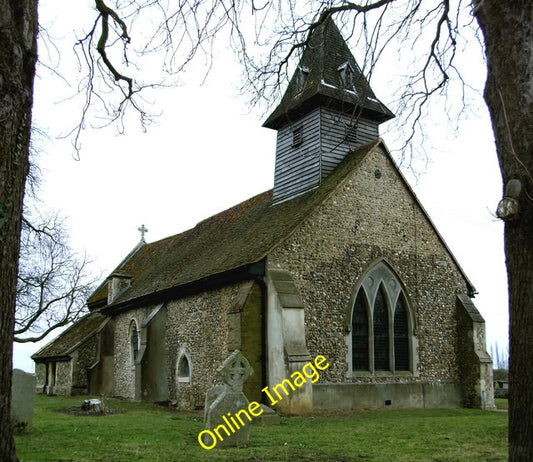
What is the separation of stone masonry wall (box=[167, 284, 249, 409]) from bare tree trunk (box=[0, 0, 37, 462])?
1136cm

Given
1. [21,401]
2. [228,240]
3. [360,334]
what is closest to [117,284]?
[228,240]

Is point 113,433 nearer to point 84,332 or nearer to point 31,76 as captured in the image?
point 31,76

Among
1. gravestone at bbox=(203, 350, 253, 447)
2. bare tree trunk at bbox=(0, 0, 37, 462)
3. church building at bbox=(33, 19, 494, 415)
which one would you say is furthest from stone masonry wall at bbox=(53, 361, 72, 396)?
bare tree trunk at bbox=(0, 0, 37, 462)

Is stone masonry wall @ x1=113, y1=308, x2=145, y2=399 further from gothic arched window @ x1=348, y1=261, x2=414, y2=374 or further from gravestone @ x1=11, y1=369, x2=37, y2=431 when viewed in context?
gravestone @ x1=11, y1=369, x2=37, y2=431

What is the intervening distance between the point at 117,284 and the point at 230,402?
18.3m

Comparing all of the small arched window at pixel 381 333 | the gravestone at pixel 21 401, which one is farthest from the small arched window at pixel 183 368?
the gravestone at pixel 21 401

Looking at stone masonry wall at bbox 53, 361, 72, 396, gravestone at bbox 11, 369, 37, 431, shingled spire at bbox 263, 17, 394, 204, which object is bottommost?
stone masonry wall at bbox 53, 361, 72, 396

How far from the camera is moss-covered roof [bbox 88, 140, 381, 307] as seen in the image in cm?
1709

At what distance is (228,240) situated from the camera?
20.6 m

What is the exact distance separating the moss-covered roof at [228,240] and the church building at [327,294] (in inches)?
4.0

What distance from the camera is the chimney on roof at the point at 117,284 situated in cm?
2720

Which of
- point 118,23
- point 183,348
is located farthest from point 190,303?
point 118,23

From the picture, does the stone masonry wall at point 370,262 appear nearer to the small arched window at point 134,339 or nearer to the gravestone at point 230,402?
the gravestone at point 230,402

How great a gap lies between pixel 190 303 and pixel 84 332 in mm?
12697
